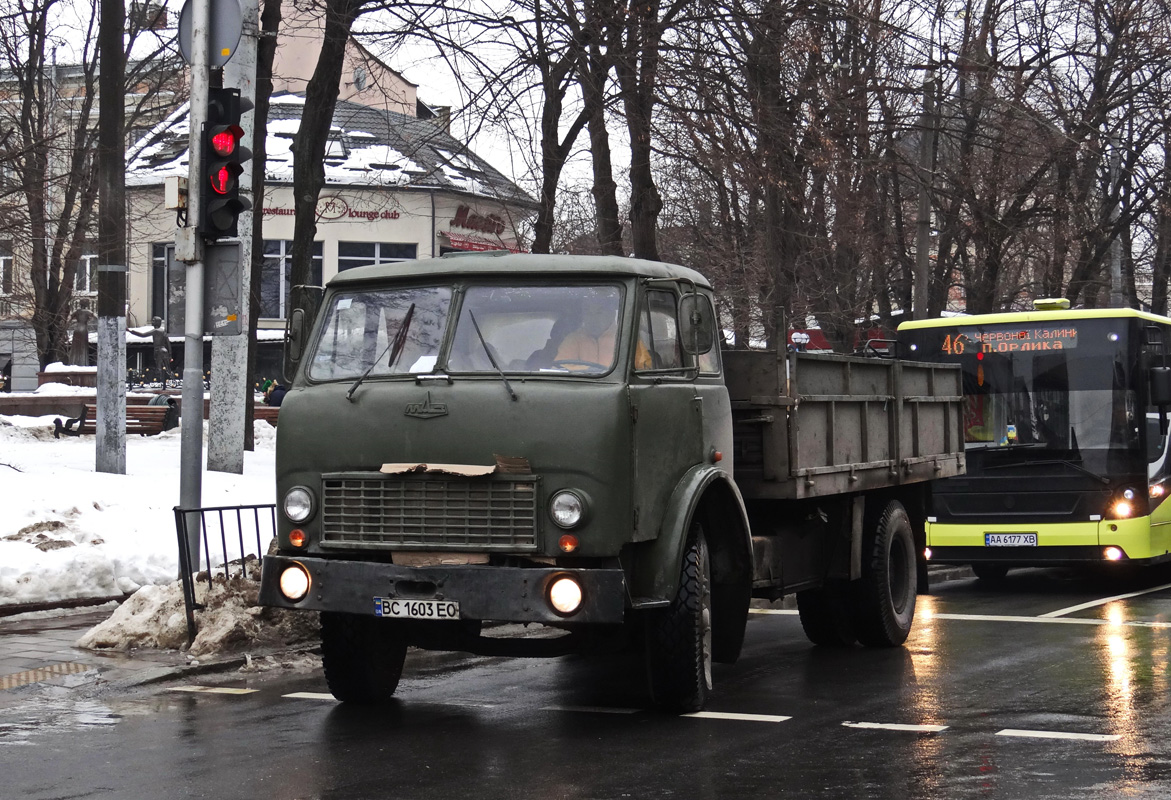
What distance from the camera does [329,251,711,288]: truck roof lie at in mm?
8320

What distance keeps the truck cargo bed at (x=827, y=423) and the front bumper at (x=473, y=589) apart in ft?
7.44

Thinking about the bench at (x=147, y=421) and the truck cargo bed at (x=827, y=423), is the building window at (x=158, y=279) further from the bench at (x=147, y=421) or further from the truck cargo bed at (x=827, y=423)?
the truck cargo bed at (x=827, y=423)

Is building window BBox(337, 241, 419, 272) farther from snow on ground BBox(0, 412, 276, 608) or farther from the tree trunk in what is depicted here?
snow on ground BBox(0, 412, 276, 608)

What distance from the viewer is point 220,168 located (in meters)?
11.4

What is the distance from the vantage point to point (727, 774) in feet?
22.2

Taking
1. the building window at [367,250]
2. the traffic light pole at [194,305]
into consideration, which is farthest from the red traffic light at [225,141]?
the building window at [367,250]

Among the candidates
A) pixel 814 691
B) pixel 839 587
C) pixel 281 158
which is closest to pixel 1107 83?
pixel 839 587

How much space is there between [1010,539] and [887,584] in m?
5.00

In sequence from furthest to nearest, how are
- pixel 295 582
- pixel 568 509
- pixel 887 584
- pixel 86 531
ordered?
pixel 86 531, pixel 887 584, pixel 295 582, pixel 568 509

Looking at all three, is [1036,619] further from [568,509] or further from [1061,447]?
[568,509]

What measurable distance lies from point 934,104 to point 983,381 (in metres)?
6.98

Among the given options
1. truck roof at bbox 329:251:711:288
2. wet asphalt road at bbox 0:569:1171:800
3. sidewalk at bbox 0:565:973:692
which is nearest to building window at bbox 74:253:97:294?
sidewalk at bbox 0:565:973:692

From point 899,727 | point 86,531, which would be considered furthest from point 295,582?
point 86,531

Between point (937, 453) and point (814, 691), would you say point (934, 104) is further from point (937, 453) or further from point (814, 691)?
point (814, 691)
